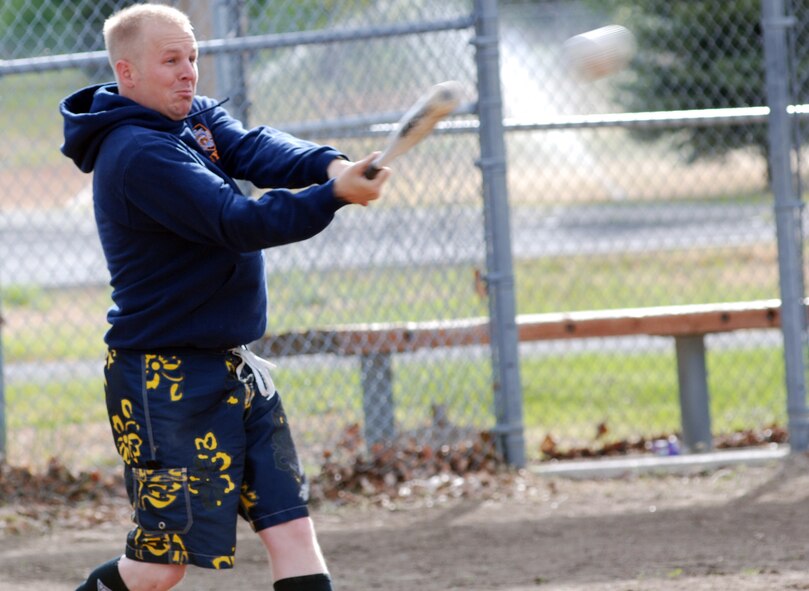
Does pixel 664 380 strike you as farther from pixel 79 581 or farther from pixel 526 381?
pixel 79 581

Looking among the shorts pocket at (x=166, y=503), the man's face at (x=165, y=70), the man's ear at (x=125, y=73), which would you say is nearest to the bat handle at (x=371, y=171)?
the man's face at (x=165, y=70)

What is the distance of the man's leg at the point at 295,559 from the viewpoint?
2.98 metres

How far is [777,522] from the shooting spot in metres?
4.69

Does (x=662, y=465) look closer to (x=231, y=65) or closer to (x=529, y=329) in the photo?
(x=529, y=329)

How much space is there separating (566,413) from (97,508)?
286cm

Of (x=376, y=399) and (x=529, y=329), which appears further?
(x=529, y=329)

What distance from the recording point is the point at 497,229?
211 inches

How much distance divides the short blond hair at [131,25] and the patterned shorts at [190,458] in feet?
2.51

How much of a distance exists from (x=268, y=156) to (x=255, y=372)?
575mm

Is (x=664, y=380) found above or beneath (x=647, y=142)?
beneath

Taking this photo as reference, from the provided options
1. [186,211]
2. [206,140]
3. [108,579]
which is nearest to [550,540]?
[108,579]

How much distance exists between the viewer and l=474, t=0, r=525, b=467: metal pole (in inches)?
209

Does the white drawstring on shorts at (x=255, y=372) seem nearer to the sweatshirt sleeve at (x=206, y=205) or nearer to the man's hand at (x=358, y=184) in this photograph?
the sweatshirt sleeve at (x=206, y=205)

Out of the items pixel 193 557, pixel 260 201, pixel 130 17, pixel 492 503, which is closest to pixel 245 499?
pixel 193 557
